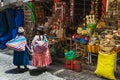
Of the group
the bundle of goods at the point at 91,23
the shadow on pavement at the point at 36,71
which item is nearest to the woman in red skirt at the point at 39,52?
the shadow on pavement at the point at 36,71

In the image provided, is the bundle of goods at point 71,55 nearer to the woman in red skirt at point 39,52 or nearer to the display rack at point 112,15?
the woman in red skirt at point 39,52

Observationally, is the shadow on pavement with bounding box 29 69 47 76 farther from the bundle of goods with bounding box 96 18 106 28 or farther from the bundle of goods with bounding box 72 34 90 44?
the bundle of goods with bounding box 96 18 106 28

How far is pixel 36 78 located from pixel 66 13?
134 inches

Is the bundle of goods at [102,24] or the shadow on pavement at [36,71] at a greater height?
the bundle of goods at [102,24]

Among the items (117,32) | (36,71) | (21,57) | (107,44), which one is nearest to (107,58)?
(107,44)

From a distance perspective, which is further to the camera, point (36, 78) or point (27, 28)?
point (27, 28)

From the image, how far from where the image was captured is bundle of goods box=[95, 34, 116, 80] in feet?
23.8

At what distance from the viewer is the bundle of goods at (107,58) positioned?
23.8 feet

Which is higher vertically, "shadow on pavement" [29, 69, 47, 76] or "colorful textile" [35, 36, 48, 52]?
"colorful textile" [35, 36, 48, 52]

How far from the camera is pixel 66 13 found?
9.89 metres

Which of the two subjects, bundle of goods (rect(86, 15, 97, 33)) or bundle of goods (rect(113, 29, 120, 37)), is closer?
bundle of goods (rect(113, 29, 120, 37))

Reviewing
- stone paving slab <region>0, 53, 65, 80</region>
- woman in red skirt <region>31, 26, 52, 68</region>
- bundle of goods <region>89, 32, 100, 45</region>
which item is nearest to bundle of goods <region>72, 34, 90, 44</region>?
bundle of goods <region>89, 32, 100, 45</region>

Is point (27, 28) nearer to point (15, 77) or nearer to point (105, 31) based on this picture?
point (15, 77)

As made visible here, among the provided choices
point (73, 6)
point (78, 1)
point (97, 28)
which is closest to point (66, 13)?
point (73, 6)
